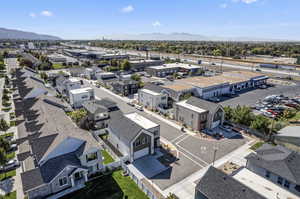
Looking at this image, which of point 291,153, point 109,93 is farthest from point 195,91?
point 291,153

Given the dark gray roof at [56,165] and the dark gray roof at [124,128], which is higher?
the dark gray roof at [124,128]

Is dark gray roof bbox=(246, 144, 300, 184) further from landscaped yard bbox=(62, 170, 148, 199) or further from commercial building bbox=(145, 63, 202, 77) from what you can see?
commercial building bbox=(145, 63, 202, 77)

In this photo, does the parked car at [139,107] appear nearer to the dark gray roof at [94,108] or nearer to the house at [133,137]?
the dark gray roof at [94,108]

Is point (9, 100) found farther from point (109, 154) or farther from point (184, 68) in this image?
point (184, 68)

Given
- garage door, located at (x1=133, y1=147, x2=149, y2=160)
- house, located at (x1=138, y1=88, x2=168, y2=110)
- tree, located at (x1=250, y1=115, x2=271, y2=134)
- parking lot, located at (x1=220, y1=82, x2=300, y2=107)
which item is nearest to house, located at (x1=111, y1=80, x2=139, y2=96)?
house, located at (x1=138, y1=88, x2=168, y2=110)

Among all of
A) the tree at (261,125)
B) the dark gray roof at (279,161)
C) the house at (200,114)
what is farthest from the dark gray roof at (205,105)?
the dark gray roof at (279,161)

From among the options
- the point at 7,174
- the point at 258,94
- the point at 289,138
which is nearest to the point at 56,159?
the point at 7,174
